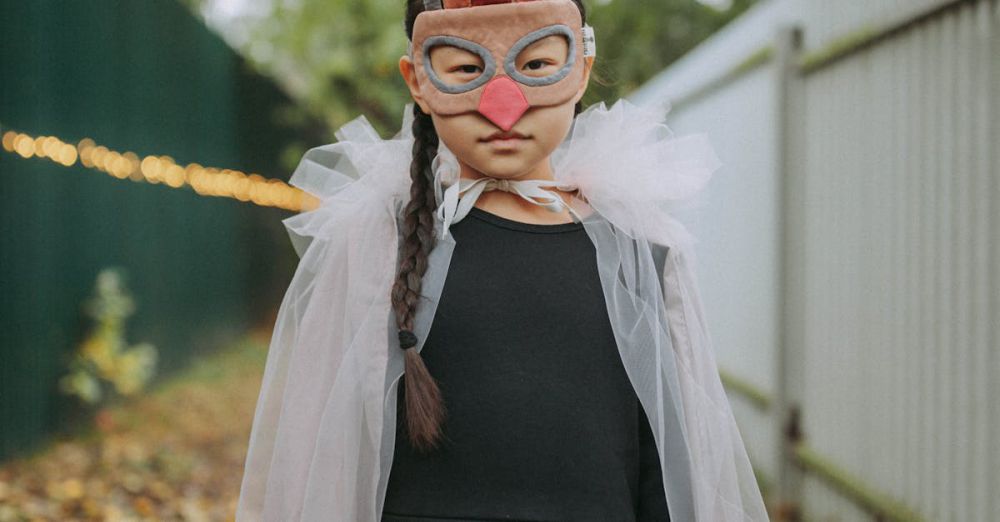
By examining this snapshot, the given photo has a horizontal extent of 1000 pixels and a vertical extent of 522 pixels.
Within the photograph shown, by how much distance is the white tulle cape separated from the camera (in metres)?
2.02

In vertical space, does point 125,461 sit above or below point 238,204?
below

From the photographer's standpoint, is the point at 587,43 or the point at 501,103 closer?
the point at 501,103

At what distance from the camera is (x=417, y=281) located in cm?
205

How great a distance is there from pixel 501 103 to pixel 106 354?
4.62 metres

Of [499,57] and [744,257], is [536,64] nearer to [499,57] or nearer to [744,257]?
[499,57]

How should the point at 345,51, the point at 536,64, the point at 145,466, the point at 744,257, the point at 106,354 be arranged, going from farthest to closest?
the point at 345,51 → the point at 744,257 → the point at 106,354 → the point at 145,466 → the point at 536,64

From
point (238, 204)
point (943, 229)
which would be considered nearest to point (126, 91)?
point (238, 204)

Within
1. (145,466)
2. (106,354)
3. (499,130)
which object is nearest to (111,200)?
(106,354)

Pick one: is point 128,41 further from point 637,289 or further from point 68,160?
point 637,289

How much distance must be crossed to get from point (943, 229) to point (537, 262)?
6.72 ft

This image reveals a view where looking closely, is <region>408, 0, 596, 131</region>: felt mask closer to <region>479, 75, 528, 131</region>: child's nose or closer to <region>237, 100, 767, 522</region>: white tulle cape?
<region>479, 75, 528, 131</region>: child's nose

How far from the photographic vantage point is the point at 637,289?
2184mm

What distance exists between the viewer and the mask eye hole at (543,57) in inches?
82.4

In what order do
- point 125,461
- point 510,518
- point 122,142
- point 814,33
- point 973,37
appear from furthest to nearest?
point 122,142
point 125,461
point 814,33
point 973,37
point 510,518
